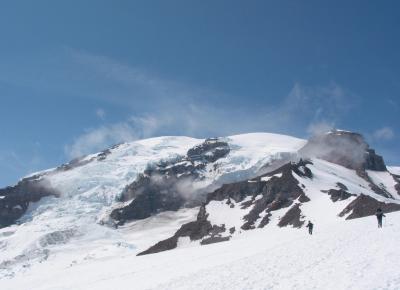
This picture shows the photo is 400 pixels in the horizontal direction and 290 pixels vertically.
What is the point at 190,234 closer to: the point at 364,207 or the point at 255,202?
the point at 255,202

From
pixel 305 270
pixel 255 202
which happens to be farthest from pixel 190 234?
pixel 305 270

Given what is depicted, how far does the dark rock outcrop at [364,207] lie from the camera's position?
258 ft

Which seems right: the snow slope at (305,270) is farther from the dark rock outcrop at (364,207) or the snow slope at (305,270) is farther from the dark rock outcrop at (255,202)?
the dark rock outcrop at (255,202)

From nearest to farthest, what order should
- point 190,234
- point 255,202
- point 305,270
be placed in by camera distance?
1. point 305,270
2. point 190,234
3. point 255,202

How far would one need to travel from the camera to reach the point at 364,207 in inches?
3268

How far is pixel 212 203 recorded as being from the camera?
5728 inches

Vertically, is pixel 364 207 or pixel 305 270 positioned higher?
pixel 364 207

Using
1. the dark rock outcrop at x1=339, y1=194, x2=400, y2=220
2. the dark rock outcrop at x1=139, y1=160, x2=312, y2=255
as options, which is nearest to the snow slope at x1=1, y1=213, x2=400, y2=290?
the dark rock outcrop at x1=339, y1=194, x2=400, y2=220

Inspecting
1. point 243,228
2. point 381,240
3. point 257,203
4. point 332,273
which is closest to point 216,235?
point 243,228

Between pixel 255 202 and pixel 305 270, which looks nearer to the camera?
pixel 305 270

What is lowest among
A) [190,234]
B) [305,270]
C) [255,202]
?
[305,270]

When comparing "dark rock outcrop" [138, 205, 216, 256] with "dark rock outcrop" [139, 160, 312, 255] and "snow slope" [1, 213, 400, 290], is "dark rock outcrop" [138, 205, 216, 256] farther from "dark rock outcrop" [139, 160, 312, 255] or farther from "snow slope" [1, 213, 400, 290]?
"snow slope" [1, 213, 400, 290]

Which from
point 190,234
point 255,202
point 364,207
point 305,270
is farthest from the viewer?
point 255,202

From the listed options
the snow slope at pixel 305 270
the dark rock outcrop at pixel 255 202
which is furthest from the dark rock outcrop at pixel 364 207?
the snow slope at pixel 305 270
